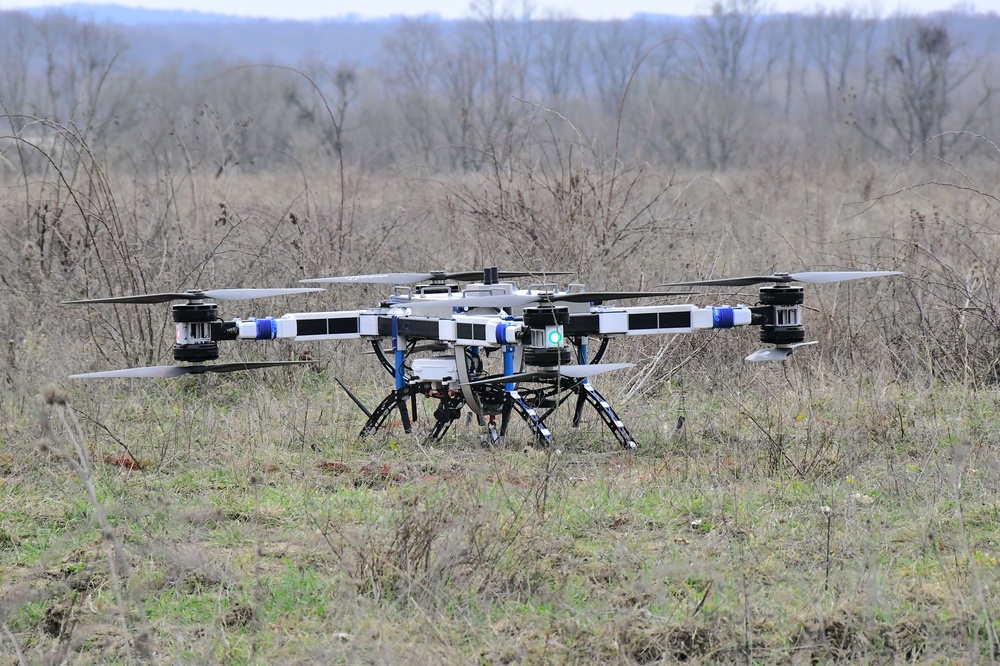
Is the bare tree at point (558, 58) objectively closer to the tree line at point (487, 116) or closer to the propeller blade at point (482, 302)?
the tree line at point (487, 116)

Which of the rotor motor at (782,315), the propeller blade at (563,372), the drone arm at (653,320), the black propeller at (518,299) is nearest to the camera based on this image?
the propeller blade at (563,372)

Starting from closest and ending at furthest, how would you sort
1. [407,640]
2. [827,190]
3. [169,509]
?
[407,640] → [169,509] → [827,190]

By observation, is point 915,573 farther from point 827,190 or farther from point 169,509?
point 827,190

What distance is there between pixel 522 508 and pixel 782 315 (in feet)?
5.38

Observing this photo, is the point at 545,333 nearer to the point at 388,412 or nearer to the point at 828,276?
the point at 828,276

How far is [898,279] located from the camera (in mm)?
9562

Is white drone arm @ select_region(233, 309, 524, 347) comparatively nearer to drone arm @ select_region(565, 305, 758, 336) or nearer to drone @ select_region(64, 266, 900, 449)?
drone @ select_region(64, 266, 900, 449)

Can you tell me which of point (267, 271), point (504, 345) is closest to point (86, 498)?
point (504, 345)

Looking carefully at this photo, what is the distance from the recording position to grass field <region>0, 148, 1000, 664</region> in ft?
11.7

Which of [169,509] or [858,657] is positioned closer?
[858,657]

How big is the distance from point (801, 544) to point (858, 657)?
969 mm

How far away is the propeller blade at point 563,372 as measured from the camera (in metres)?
4.60

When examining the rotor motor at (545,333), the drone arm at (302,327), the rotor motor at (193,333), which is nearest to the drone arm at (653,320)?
the rotor motor at (545,333)

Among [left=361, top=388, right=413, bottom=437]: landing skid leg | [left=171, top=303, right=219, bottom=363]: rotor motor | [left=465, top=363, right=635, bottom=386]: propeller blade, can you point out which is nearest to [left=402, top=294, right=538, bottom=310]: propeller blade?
[left=465, top=363, right=635, bottom=386]: propeller blade
